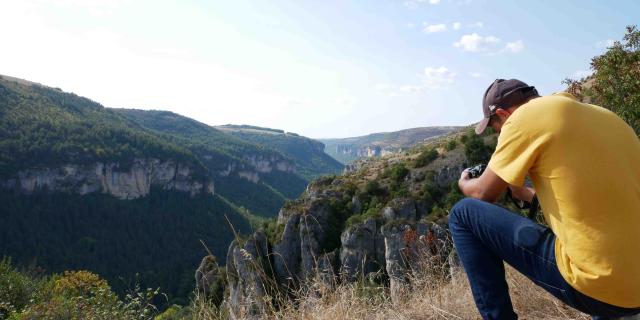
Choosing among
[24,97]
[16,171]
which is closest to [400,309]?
[16,171]

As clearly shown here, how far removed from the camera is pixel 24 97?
10938 centimetres

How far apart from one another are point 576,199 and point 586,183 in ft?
0.25

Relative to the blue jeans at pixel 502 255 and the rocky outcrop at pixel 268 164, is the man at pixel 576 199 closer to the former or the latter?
the blue jeans at pixel 502 255

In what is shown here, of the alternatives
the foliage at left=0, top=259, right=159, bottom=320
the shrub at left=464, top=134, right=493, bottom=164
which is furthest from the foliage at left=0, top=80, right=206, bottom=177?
the shrub at left=464, top=134, right=493, bottom=164

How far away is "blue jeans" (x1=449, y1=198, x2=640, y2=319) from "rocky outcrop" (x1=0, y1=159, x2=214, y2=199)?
341 ft

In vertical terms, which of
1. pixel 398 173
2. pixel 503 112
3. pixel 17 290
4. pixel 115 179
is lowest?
pixel 115 179

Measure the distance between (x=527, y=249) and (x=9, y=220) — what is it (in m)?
97.5

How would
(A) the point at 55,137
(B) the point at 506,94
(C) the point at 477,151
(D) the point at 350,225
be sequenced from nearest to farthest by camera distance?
(B) the point at 506,94 < (D) the point at 350,225 < (C) the point at 477,151 < (A) the point at 55,137

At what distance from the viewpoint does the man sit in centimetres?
182

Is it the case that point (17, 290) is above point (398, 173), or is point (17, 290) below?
below

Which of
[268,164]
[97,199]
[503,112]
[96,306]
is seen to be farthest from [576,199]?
[268,164]

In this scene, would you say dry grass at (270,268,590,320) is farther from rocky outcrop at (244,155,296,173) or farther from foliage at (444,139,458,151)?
rocky outcrop at (244,155,296,173)

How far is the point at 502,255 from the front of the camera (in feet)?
7.48

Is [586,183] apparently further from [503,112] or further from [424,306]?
[424,306]
